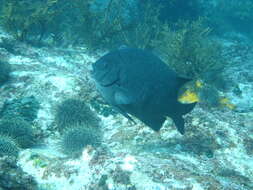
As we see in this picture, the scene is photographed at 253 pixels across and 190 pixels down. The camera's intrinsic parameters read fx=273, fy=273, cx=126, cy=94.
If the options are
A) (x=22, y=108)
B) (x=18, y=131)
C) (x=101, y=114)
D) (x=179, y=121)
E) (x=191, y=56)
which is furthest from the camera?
(x=191, y=56)

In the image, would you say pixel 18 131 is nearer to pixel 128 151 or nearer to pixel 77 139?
pixel 77 139

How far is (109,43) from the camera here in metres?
9.88

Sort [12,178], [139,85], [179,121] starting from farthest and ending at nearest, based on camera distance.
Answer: [179,121] < [139,85] < [12,178]

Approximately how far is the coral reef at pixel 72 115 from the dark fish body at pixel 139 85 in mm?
1951

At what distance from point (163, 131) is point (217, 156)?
99 cm

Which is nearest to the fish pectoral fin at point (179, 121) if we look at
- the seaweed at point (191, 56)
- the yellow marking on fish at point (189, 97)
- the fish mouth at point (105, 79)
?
the fish mouth at point (105, 79)

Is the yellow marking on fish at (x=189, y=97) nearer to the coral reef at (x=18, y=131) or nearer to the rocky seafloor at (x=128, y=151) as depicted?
the rocky seafloor at (x=128, y=151)

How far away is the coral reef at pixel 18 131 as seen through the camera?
4.54m

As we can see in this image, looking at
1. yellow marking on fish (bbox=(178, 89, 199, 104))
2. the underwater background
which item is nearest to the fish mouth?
the underwater background

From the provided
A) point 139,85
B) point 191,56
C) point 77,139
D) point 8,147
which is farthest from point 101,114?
point 191,56

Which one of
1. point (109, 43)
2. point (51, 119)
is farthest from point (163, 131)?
point (109, 43)

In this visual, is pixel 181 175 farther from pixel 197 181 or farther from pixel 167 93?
pixel 167 93

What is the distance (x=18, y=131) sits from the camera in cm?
461

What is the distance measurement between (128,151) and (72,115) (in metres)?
1.72
